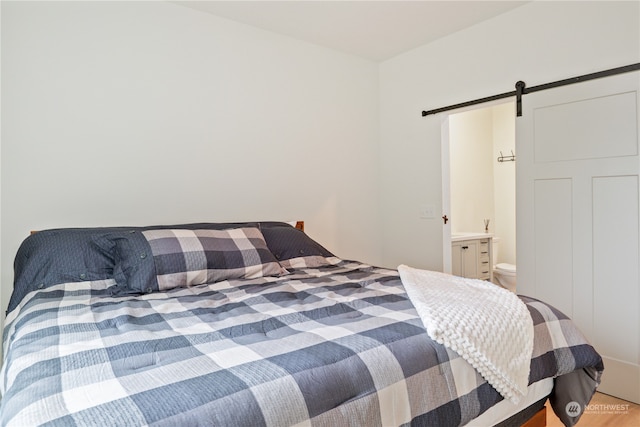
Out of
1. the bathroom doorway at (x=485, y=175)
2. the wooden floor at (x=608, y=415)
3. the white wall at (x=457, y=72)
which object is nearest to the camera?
the wooden floor at (x=608, y=415)

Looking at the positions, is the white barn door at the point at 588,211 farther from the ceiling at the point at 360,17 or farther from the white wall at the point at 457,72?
the ceiling at the point at 360,17

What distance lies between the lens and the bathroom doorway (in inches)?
173

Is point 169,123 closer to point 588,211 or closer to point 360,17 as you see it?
point 360,17

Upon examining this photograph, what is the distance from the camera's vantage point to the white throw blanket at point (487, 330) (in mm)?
1187

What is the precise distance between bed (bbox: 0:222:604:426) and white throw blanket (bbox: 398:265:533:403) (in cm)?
3

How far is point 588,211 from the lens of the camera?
242 cm

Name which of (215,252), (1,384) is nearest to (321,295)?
(215,252)

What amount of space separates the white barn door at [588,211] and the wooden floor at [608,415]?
0.08 meters

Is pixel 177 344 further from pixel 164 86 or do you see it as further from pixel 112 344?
pixel 164 86

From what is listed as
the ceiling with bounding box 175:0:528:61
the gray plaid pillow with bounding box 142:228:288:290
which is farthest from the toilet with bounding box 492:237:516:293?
the gray plaid pillow with bounding box 142:228:288:290

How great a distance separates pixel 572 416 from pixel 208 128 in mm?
2494

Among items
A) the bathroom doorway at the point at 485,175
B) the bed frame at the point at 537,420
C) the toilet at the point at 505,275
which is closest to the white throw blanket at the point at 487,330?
the bed frame at the point at 537,420

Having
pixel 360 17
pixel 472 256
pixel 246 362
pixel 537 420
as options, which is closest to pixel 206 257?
pixel 246 362

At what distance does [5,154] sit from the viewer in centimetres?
212
